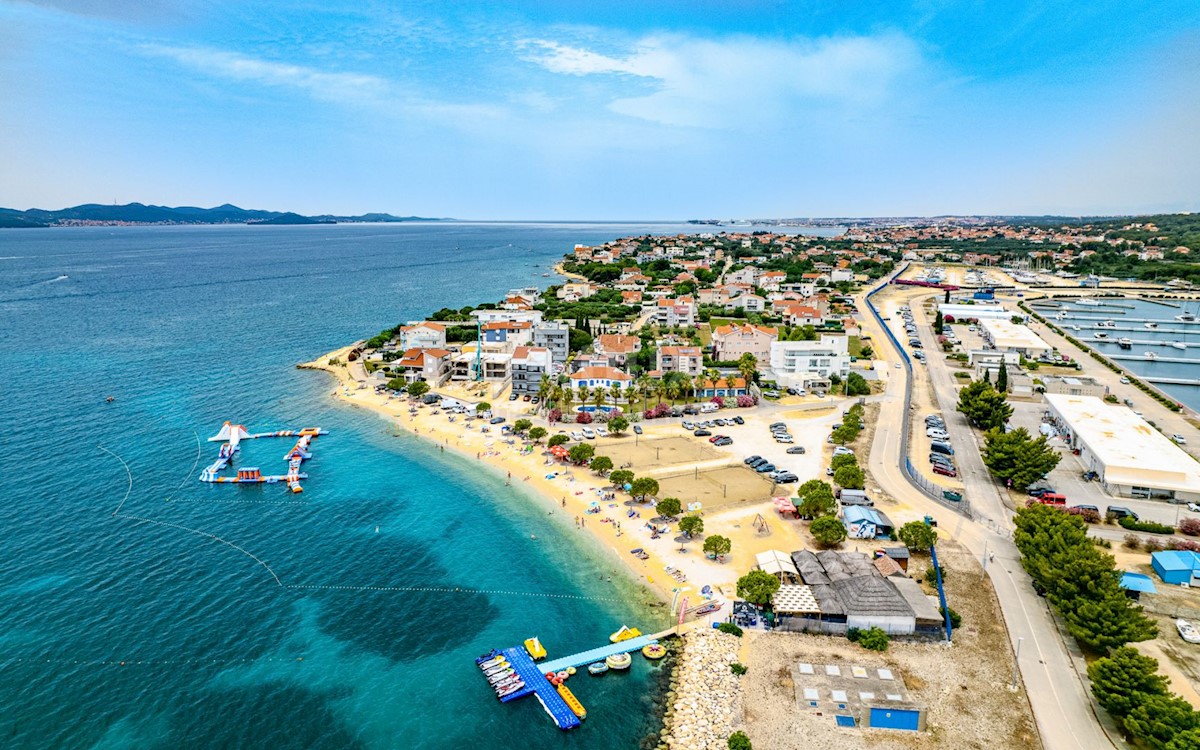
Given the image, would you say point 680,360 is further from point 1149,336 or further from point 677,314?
point 1149,336

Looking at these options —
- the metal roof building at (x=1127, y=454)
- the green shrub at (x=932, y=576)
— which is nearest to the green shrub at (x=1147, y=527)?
the metal roof building at (x=1127, y=454)

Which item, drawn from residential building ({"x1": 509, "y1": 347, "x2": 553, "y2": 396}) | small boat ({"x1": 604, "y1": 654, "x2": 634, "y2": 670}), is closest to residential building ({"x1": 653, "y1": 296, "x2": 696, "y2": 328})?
residential building ({"x1": 509, "y1": 347, "x2": 553, "y2": 396})

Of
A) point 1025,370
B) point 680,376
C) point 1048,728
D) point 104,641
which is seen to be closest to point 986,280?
point 1025,370

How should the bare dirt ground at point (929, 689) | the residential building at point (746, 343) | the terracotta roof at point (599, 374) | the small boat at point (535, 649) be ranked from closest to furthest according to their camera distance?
the bare dirt ground at point (929, 689) < the small boat at point (535, 649) < the terracotta roof at point (599, 374) < the residential building at point (746, 343)

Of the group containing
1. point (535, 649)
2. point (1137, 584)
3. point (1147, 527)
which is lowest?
point (535, 649)

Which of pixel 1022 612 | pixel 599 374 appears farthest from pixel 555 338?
pixel 1022 612

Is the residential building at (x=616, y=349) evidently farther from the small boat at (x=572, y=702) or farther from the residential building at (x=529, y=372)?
the small boat at (x=572, y=702)
